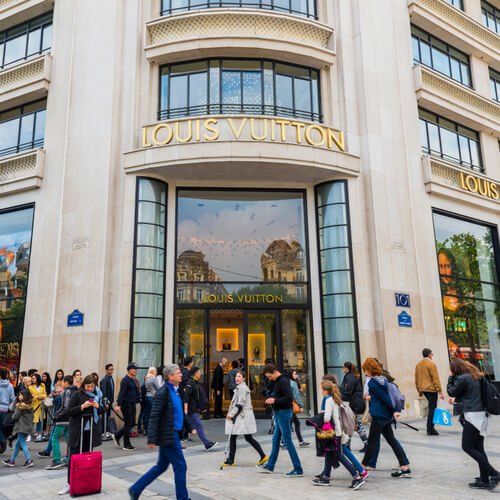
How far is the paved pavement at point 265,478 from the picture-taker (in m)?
6.33

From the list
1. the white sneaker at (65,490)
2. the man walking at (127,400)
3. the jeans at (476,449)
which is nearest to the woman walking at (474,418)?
the jeans at (476,449)

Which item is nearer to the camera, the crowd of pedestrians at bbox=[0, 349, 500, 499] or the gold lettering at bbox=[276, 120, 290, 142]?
the crowd of pedestrians at bbox=[0, 349, 500, 499]

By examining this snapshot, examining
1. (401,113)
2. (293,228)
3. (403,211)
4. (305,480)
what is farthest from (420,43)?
Answer: (305,480)

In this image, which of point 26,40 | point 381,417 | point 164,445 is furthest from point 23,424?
point 26,40

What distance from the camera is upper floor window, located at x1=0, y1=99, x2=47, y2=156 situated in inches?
697

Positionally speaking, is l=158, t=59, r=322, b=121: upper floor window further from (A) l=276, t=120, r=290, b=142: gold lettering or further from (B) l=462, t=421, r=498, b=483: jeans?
(B) l=462, t=421, r=498, b=483: jeans

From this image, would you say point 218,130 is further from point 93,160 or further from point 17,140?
point 17,140

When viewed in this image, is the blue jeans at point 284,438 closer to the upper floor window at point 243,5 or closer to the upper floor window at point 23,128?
the upper floor window at point 243,5

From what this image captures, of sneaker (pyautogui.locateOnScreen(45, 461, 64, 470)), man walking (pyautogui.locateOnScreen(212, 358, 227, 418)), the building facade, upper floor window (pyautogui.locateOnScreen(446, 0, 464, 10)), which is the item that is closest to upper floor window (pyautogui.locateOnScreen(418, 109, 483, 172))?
the building facade

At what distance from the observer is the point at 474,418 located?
6.55 metres

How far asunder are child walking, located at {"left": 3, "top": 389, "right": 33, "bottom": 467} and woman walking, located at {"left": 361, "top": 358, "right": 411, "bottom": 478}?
6134mm

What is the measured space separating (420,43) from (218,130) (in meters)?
10.2

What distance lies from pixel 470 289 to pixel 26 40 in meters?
20.0

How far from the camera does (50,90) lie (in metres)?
17.3
